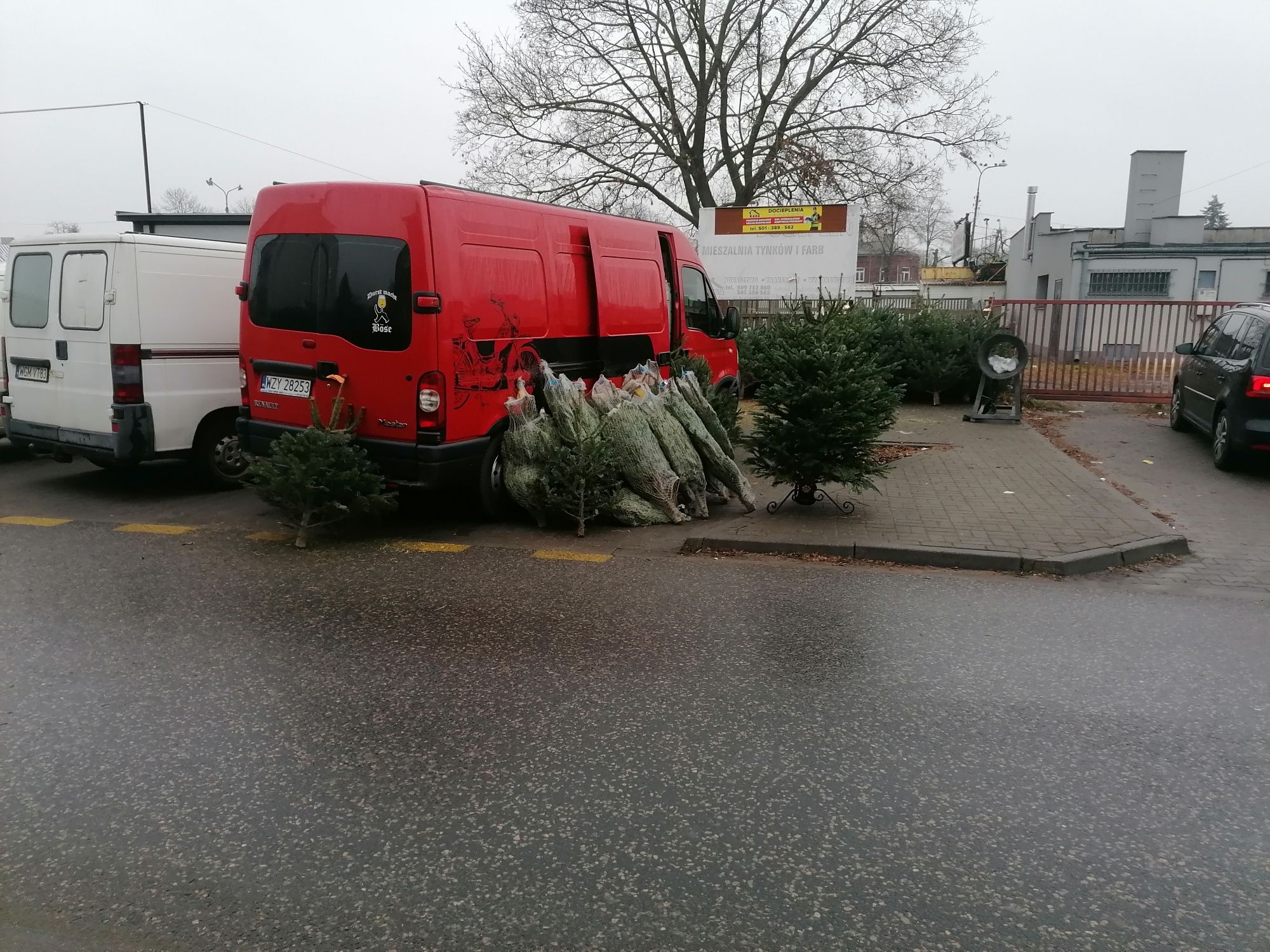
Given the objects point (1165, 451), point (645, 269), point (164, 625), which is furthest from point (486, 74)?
point (164, 625)

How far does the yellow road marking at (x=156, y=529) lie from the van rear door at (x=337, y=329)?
112 centimetres

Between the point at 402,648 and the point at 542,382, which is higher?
the point at 542,382

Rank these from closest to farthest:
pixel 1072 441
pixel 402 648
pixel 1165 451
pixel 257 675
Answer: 1. pixel 257 675
2. pixel 402 648
3. pixel 1165 451
4. pixel 1072 441

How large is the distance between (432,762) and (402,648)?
4.51 ft

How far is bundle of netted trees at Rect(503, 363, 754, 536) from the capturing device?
7441 mm

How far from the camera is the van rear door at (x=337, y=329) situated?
6.87 meters

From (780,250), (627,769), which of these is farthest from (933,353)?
(627,769)

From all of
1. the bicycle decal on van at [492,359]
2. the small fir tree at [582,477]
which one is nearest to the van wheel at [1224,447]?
the small fir tree at [582,477]

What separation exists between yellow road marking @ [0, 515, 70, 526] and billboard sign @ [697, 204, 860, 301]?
1441 centimetres

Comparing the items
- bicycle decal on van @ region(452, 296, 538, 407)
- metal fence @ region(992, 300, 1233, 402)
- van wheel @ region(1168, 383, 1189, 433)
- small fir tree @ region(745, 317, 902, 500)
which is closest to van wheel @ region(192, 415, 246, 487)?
bicycle decal on van @ region(452, 296, 538, 407)

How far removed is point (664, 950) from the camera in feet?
8.52

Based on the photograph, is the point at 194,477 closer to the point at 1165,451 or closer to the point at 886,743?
the point at 886,743

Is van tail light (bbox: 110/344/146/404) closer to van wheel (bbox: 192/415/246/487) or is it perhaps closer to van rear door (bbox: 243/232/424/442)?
van wheel (bbox: 192/415/246/487)

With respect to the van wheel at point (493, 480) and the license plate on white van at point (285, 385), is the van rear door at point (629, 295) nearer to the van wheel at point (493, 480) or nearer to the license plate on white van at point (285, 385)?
the van wheel at point (493, 480)
